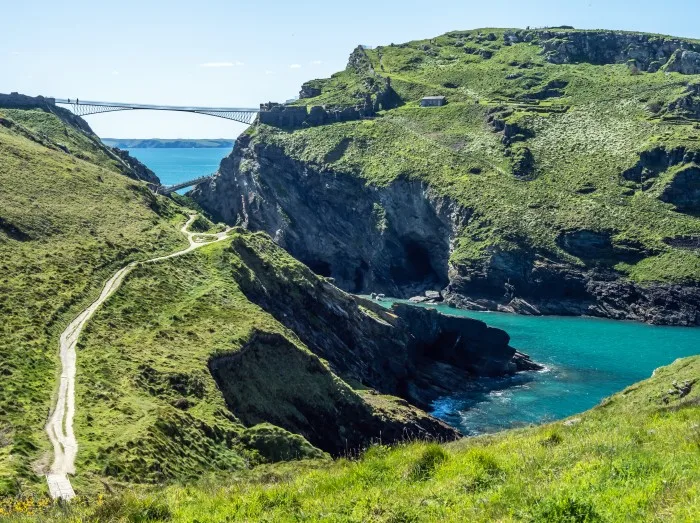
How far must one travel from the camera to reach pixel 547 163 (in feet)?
563

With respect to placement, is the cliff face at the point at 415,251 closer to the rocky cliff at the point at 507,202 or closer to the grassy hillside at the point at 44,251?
the rocky cliff at the point at 507,202

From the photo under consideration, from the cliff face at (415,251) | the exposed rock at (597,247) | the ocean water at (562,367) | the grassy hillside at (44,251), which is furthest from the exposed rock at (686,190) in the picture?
the grassy hillside at (44,251)

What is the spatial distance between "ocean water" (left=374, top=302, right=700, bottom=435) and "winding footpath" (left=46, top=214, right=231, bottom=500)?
37889 millimetres

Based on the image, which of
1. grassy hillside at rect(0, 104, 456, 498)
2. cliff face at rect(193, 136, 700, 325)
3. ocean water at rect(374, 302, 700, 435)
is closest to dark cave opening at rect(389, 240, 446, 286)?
cliff face at rect(193, 136, 700, 325)

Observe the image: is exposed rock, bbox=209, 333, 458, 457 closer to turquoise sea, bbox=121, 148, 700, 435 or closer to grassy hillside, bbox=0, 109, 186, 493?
grassy hillside, bbox=0, 109, 186, 493

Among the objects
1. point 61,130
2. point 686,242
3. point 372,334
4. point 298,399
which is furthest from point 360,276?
point 298,399

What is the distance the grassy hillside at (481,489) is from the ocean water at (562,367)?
4710 centimetres

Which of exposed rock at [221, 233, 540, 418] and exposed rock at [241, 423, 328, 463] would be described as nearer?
exposed rock at [241, 423, 328, 463]

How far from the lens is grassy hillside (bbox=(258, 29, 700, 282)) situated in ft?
489

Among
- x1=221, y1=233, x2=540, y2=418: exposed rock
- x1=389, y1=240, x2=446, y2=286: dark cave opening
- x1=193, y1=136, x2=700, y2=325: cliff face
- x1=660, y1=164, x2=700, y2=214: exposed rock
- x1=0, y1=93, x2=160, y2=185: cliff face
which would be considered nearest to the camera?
x1=221, y1=233, x2=540, y2=418: exposed rock

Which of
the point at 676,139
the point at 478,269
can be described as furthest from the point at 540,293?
the point at 676,139

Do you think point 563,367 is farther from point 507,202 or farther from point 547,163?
point 547,163

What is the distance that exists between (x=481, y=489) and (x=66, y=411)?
29.7 metres

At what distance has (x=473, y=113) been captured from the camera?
194 metres
